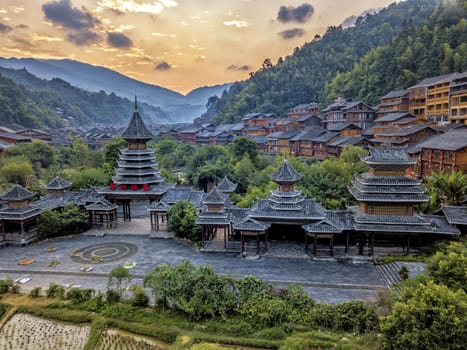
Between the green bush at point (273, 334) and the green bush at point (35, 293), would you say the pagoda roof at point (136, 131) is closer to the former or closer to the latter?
the green bush at point (35, 293)

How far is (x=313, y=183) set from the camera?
32156 mm

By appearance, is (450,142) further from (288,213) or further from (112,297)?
(112,297)

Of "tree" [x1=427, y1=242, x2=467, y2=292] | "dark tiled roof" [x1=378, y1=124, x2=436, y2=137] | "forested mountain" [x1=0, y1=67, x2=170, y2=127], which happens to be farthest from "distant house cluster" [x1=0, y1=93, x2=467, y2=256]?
"forested mountain" [x1=0, y1=67, x2=170, y2=127]

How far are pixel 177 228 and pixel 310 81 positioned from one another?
79.3 meters

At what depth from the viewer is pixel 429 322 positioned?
11.5 m

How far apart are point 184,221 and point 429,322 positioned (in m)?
19.7

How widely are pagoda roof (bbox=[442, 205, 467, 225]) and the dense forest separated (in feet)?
137

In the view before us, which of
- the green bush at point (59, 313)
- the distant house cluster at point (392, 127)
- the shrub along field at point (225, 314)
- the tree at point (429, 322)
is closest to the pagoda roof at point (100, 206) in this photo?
the shrub along field at point (225, 314)

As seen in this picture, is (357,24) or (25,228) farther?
(357,24)

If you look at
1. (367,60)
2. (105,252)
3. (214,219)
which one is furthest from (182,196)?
(367,60)

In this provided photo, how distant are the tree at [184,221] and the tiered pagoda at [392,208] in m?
13.1

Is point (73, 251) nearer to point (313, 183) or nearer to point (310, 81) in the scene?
point (313, 183)

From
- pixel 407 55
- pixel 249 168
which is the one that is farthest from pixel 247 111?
pixel 249 168

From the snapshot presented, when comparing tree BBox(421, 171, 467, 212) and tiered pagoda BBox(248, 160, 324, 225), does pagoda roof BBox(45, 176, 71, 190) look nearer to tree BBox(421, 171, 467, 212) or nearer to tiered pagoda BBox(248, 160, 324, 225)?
tiered pagoda BBox(248, 160, 324, 225)
